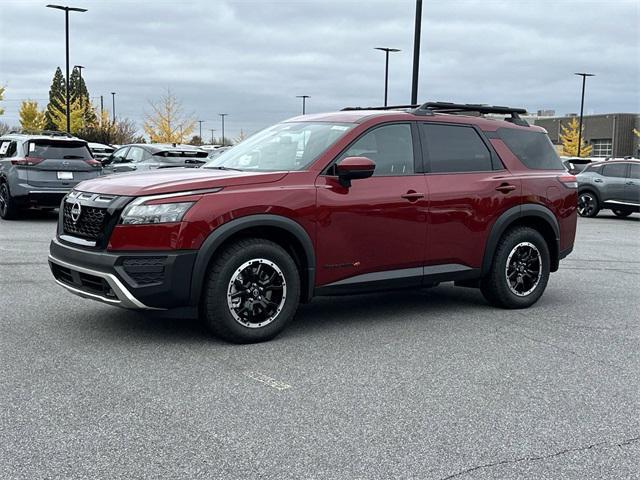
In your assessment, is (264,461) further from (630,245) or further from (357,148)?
(630,245)

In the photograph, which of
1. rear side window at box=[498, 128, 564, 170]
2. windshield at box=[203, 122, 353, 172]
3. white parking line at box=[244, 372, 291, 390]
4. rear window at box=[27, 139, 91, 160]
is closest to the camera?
white parking line at box=[244, 372, 291, 390]

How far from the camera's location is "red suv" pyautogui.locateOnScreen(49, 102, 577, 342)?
5492 mm

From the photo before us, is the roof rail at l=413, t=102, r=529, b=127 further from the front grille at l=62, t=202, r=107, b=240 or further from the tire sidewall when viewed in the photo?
the front grille at l=62, t=202, r=107, b=240

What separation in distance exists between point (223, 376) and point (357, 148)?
234 cm

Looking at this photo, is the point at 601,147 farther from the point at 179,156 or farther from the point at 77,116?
the point at 179,156

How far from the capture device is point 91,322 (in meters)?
6.39

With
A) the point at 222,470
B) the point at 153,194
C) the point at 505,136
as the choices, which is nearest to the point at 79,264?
the point at 153,194

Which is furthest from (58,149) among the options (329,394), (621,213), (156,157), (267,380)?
(621,213)

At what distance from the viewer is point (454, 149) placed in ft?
23.1

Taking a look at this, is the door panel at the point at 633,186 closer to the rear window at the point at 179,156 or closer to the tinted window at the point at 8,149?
the rear window at the point at 179,156

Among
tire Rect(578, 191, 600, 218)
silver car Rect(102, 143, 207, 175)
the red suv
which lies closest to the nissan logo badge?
the red suv

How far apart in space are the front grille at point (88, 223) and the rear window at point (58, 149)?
969 cm

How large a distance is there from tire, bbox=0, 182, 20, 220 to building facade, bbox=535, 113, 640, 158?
238 feet

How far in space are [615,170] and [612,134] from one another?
219ft
